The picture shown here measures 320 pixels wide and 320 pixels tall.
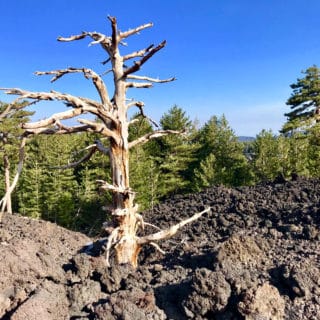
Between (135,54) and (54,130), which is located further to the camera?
(135,54)

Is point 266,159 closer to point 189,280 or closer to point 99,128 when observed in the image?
point 99,128

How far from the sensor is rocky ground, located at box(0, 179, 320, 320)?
2783mm

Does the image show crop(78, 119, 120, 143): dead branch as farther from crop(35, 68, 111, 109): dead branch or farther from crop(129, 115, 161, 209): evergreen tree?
crop(129, 115, 161, 209): evergreen tree

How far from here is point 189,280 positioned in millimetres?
3219

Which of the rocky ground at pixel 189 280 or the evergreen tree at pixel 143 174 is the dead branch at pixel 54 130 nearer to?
the rocky ground at pixel 189 280

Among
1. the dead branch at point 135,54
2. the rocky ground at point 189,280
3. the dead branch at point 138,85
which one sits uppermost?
the dead branch at point 135,54

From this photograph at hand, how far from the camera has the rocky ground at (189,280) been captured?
2.78 m

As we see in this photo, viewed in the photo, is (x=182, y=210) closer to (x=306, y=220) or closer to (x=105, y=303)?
(x=306, y=220)

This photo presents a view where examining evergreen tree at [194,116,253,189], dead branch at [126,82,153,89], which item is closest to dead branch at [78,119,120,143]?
dead branch at [126,82,153,89]

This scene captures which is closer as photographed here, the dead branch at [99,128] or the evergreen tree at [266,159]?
the dead branch at [99,128]

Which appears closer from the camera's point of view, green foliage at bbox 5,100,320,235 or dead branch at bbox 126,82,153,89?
dead branch at bbox 126,82,153,89

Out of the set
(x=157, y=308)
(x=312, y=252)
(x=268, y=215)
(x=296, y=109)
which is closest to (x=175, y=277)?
(x=157, y=308)

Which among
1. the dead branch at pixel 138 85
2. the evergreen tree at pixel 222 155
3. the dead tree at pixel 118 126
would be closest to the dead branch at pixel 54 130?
the dead tree at pixel 118 126

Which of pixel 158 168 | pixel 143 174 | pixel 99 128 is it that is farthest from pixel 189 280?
pixel 158 168
